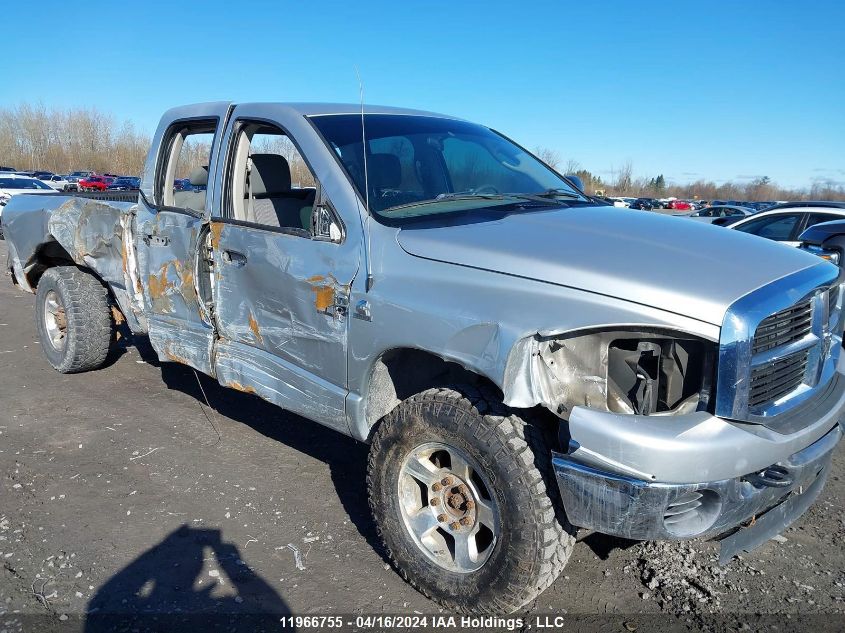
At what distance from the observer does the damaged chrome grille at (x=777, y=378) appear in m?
2.34

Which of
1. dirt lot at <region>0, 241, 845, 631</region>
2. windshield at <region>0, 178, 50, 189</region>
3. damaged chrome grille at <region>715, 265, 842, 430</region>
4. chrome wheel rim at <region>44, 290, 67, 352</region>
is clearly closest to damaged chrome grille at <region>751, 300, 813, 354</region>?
damaged chrome grille at <region>715, 265, 842, 430</region>

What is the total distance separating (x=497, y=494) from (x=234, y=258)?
199cm

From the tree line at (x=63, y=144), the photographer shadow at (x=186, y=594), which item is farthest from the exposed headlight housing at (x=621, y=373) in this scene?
the tree line at (x=63, y=144)

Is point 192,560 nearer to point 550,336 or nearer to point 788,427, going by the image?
point 550,336

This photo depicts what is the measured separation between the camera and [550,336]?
2365 mm

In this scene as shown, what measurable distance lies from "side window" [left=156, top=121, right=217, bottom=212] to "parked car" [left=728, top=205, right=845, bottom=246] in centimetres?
820

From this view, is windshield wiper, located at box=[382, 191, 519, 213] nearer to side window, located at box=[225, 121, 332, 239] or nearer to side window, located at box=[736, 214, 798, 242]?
side window, located at box=[225, 121, 332, 239]

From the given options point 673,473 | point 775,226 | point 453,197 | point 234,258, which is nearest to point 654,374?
point 673,473

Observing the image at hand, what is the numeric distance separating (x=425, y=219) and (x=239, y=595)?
73.7 inches

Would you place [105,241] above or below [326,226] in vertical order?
below

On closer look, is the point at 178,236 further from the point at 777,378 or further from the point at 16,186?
the point at 16,186

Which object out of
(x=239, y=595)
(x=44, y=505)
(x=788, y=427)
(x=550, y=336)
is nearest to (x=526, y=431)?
(x=550, y=336)

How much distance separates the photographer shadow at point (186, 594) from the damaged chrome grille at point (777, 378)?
2.08 m

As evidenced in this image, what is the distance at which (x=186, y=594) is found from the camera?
9.62 feet
